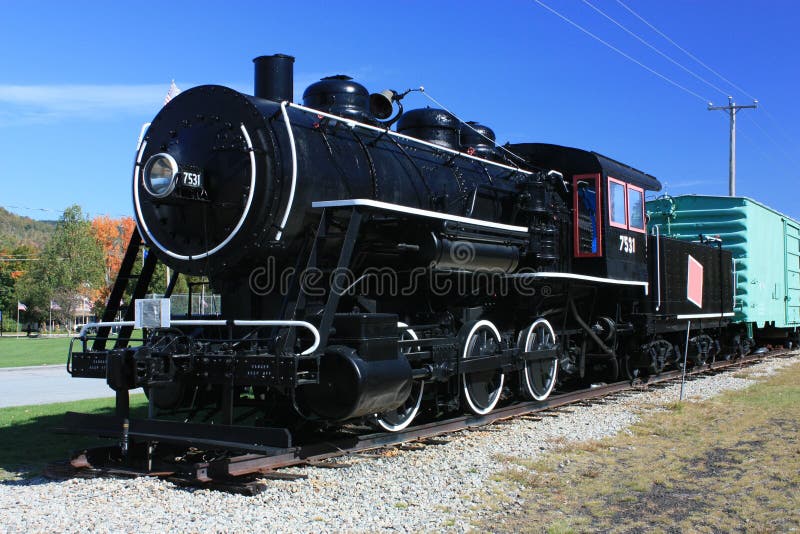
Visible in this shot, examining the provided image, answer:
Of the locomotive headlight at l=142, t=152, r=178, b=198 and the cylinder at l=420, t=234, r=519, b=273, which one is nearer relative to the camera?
the locomotive headlight at l=142, t=152, r=178, b=198

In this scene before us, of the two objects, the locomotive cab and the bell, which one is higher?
the bell

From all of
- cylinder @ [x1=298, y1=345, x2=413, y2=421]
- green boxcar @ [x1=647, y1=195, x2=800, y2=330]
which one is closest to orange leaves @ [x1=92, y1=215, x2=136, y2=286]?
green boxcar @ [x1=647, y1=195, x2=800, y2=330]

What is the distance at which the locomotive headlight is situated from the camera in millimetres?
7074

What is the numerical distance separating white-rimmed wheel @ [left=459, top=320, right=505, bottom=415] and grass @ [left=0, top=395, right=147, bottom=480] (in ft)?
14.7

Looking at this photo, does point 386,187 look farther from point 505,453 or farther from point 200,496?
point 200,496

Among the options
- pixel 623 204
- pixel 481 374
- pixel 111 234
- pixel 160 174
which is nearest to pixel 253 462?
pixel 160 174

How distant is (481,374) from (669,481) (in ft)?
10.7

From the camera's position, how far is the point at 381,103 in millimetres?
9562

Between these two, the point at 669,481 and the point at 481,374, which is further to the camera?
the point at 481,374

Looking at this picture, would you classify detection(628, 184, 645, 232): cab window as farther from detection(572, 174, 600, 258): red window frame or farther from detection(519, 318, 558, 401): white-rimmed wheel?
detection(519, 318, 558, 401): white-rimmed wheel

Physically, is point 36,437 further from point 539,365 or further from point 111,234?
point 111,234

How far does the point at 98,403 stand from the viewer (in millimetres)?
11727

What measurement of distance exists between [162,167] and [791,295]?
20.1 m

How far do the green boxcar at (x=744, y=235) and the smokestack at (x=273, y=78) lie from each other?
13122 mm
